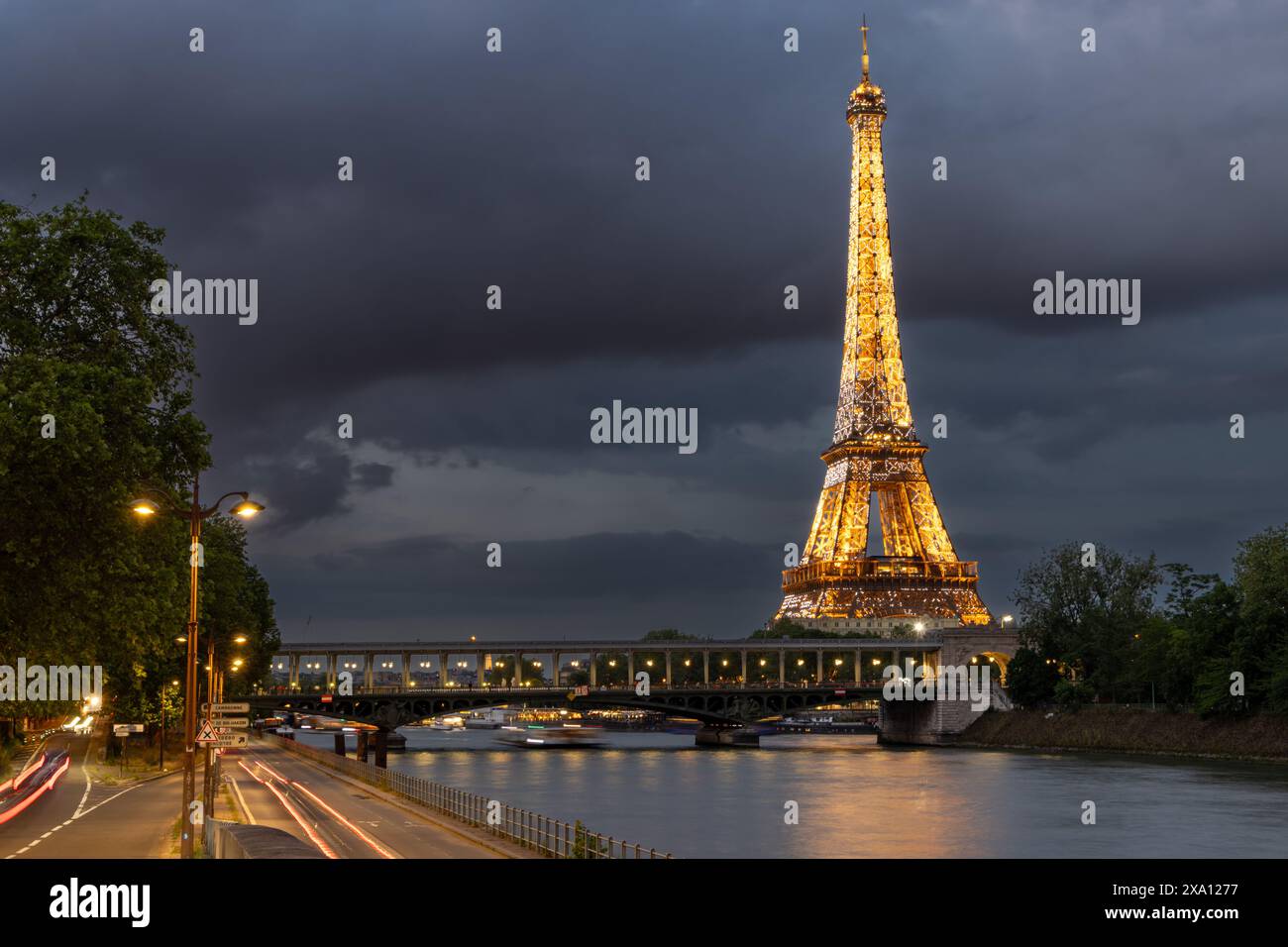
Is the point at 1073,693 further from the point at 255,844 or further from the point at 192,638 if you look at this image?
the point at 255,844

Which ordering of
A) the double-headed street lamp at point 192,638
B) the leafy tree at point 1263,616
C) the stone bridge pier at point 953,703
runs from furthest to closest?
the stone bridge pier at point 953,703 < the leafy tree at point 1263,616 < the double-headed street lamp at point 192,638

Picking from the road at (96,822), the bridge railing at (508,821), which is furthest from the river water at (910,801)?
the road at (96,822)

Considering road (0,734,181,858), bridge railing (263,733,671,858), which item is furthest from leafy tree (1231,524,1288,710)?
road (0,734,181,858)

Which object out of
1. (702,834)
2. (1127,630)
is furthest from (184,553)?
(1127,630)

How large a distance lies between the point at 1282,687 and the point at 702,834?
5465cm

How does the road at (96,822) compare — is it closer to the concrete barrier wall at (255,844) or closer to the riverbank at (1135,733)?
the concrete barrier wall at (255,844)

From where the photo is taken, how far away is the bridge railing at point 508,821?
3888 centimetres

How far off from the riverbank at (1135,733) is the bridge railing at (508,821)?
201ft

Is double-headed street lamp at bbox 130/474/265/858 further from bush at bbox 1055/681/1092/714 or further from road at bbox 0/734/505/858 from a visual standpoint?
bush at bbox 1055/681/1092/714

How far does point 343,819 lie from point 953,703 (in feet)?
341
